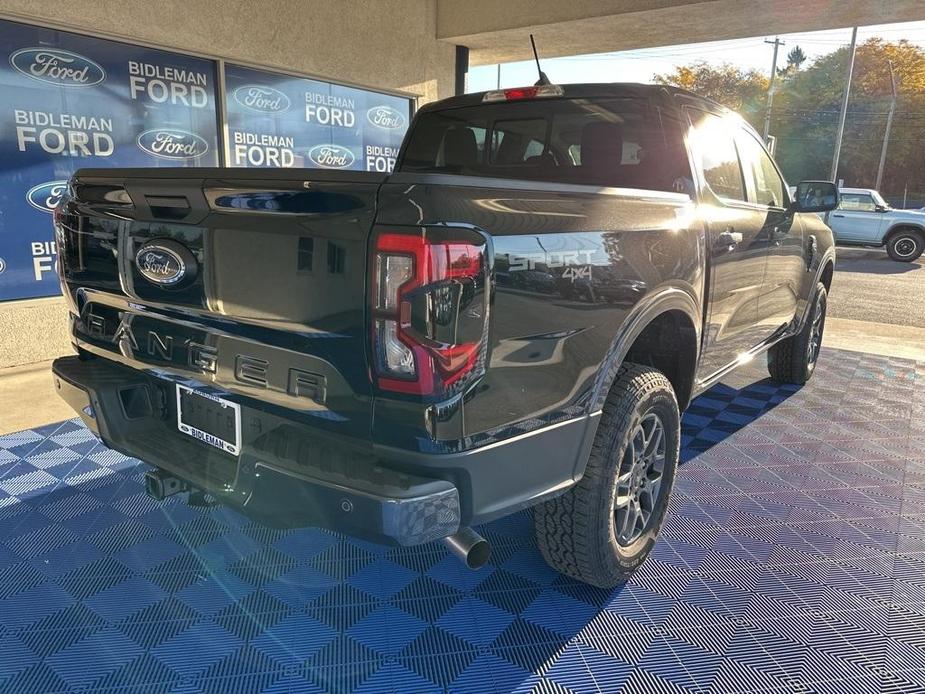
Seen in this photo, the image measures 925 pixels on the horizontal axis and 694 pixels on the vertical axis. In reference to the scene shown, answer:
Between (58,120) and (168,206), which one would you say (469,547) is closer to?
(168,206)

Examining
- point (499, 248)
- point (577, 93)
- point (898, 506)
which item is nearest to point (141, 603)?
Answer: point (499, 248)

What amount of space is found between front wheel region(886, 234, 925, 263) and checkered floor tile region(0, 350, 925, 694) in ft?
51.4

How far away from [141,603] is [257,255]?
1.40 metres

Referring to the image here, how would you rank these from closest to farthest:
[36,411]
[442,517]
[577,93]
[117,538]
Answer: [442,517], [117,538], [577,93], [36,411]

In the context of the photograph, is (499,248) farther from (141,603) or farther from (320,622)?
(141,603)

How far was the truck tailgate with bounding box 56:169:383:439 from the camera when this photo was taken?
1757 millimetres

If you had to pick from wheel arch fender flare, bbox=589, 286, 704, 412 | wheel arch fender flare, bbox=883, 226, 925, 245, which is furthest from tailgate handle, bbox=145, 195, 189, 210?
wheel arch fender flare, bbox=883, 226, 925, 245

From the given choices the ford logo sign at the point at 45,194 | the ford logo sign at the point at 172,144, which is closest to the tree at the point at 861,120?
the ford logo sign at the point at 172,144

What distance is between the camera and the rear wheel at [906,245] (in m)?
16.3

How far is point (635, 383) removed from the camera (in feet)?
7.95

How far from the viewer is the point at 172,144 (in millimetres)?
5977

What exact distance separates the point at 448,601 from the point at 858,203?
17903 millimetres

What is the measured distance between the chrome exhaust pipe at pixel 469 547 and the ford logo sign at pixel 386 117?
6.94 meters

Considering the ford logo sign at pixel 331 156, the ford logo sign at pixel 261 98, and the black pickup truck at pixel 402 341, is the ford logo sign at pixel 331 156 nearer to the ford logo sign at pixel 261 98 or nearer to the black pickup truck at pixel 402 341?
the ford logo sign at pixel 261 98
